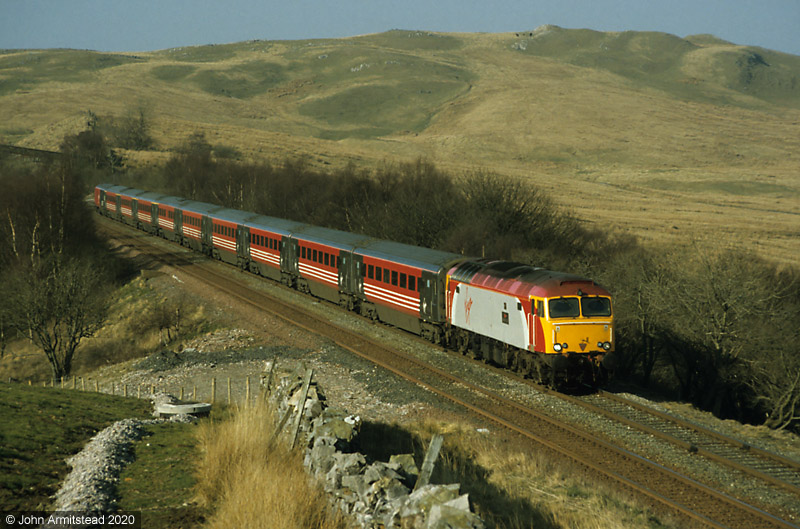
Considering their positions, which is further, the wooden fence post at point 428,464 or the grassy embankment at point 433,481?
the grassy embankment at point 433,481

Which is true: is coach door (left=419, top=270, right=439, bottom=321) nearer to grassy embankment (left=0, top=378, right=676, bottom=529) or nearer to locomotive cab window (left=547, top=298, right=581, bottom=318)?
locomotive cab window (left=547, top=298, right=581, bottom=318)

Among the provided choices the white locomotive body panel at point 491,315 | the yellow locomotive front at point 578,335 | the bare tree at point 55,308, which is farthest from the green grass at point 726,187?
the yellow locomotive front at point 578,335

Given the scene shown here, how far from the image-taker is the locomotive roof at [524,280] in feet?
64.8

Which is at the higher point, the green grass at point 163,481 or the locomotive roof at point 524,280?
the locomotive roof at point 524,280

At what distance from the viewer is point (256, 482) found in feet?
29.8

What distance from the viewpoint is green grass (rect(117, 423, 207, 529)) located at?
9.35 metres

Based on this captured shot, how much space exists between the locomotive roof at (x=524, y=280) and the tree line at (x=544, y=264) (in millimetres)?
10493

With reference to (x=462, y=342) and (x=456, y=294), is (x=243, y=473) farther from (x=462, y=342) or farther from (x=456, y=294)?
(x=462, y=342)

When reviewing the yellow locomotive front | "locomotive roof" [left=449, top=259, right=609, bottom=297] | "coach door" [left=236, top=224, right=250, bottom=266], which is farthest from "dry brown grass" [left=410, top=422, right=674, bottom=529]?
"coach door" [left=236, top=224, right=250, bottom=266]

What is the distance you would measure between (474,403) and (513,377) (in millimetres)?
2968

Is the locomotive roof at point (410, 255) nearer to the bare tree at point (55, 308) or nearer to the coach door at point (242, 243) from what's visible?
the coach door at point (242, 243)

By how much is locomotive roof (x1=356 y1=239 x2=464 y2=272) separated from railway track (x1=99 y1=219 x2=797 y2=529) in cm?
323

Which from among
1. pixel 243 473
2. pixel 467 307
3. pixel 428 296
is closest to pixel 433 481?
pixel 243 473

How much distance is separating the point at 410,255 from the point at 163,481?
704 inches
